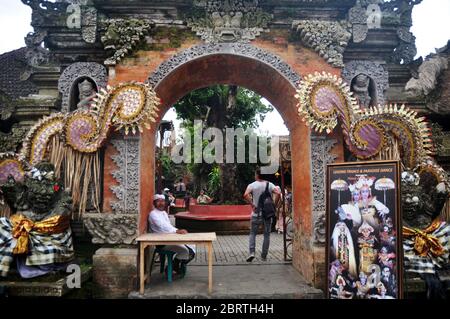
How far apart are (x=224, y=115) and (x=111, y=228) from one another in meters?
9.76

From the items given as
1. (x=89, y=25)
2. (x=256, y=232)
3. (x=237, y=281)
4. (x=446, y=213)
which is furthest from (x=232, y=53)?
(x=446, y=213)

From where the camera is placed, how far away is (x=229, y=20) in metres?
5.54

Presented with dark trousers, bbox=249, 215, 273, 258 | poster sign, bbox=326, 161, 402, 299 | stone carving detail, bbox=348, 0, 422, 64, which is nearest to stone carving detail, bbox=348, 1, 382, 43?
stone carving detail, bbox=348, 0, 422, 64

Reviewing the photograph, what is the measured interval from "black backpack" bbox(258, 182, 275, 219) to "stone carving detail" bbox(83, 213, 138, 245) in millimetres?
2773

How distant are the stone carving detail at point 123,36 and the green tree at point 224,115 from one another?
831 centimetres

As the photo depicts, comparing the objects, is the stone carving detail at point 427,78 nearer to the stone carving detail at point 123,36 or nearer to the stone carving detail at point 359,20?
the stone carving detail at point 359,20

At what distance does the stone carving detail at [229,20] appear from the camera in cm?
544

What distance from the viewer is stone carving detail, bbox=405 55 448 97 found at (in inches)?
252

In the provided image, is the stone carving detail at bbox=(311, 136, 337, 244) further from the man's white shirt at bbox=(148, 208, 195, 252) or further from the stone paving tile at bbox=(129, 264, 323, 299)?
the man's white shirt at bbox=(148, 208, 195, 252)

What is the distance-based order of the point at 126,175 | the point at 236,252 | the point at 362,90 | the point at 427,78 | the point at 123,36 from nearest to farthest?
the point at 126,175 → the point at 123,36 → the point at 362,90 → the point at 427,78 → the point at 236,252

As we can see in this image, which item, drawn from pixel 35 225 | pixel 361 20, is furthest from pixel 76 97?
pixel 361 20

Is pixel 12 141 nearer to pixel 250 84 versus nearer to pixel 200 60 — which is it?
pixel 200 60

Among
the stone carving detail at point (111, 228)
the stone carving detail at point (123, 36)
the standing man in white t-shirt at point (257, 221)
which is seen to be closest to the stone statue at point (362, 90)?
the standing man in white t-shirt at point (257, 221)
